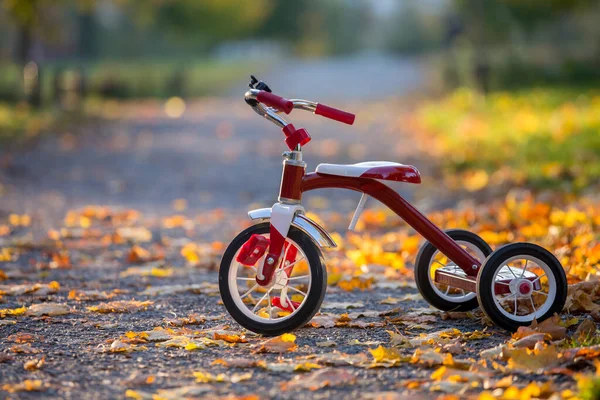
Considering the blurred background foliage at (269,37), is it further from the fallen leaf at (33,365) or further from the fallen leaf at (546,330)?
the fallen leaf at (546,330)

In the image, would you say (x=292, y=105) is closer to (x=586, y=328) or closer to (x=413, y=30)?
(x=586, y=328)

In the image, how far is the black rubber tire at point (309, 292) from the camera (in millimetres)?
3941

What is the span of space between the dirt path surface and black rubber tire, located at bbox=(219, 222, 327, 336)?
0.08 m

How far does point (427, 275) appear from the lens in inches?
176

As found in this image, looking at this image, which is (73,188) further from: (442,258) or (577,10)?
(577,10)

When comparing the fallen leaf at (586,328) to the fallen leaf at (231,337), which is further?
the fallen leaf at (231,337)

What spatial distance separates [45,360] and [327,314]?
149 centimetres

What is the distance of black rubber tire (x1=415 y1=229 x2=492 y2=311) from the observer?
14.6 ft

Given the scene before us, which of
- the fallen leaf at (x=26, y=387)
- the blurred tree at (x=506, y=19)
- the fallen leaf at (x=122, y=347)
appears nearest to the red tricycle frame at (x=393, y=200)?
the fallen leaf at (x=122, y=347)

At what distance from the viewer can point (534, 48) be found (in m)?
25.5

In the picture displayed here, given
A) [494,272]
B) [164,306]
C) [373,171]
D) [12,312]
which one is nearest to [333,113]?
[373,171]

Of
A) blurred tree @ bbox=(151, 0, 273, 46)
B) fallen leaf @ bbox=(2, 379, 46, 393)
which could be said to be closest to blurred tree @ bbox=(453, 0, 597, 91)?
fallen leaf @ bbox=(2, 379, 46, 393)

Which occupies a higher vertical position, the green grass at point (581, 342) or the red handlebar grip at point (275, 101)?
the red handlebar grip at point (275, 101)

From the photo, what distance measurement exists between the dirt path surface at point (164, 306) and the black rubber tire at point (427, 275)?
82 mm
